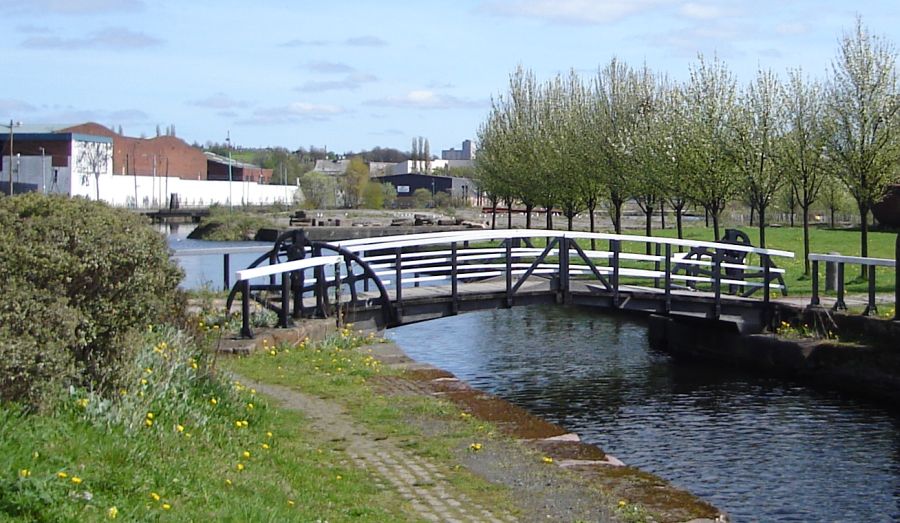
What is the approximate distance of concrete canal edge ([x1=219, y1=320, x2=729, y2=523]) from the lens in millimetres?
8484

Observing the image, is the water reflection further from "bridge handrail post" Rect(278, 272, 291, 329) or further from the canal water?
"bridge handrail post" Rect(278, 272, 291, 329)

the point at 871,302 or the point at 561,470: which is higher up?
the point at 871,302

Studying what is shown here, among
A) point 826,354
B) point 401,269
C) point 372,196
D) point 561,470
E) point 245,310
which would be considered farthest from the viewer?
point 372,196

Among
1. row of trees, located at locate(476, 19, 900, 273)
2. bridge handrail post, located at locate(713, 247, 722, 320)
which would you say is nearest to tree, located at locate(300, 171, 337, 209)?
row of trees, located at locate(476, 19, 900, 273)

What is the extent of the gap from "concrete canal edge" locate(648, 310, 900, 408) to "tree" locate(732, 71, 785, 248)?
858cm

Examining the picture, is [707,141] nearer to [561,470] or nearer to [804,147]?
[804,147]

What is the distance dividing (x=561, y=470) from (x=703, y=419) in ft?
27.4

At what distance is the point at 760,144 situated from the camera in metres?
31.0

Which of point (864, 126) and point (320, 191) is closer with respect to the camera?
point (864, 126)

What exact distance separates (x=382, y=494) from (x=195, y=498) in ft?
6.09

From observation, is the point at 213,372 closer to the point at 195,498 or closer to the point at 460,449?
the point at 460,449

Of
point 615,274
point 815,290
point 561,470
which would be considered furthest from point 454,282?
point 561,470

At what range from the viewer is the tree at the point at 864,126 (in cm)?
2652

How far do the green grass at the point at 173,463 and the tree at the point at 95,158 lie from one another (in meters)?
84.7
